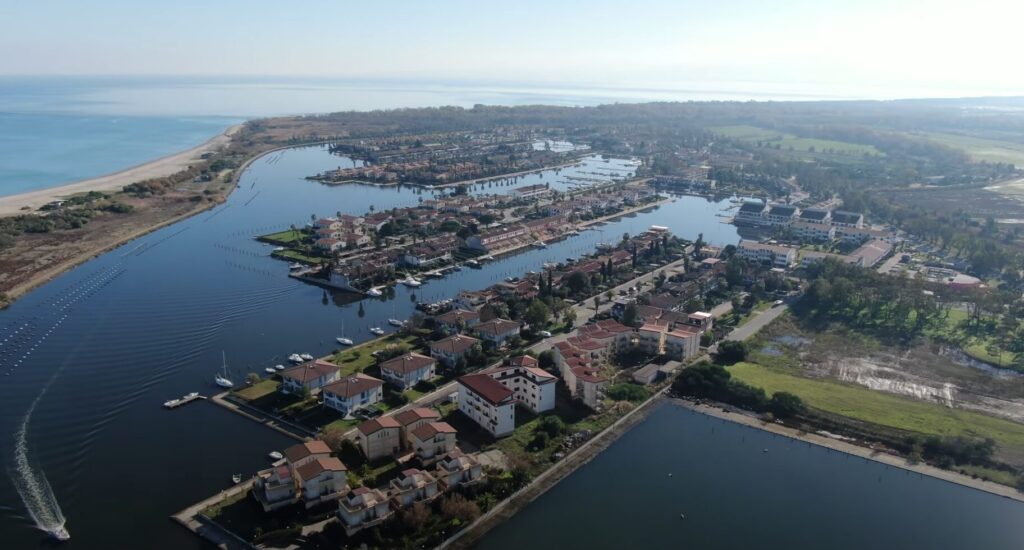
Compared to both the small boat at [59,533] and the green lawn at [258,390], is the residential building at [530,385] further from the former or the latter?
the small boat at [59,533]

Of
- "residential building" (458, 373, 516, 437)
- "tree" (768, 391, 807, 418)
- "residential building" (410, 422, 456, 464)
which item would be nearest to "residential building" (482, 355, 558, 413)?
"residential building" (458, 373, 516, 437)

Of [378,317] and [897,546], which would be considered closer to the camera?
[897,546]

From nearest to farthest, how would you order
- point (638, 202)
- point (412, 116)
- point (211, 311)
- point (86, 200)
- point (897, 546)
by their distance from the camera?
point (897, 546), point (211, 311), point (86, 200), point (638, 202), point (412, 116)

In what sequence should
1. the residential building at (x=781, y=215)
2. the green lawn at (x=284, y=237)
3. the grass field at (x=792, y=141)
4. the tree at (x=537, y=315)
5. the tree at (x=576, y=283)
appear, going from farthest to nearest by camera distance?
the grass field at (x=792, y=141) → the residential building at (x=781, y=215) → the green lawn at (x=284, y=237) → the tree at (x=576, y=283) → the tree at (x=537, y=315)

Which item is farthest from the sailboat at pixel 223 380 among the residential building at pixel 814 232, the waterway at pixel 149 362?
the residential building at pixel 814 232

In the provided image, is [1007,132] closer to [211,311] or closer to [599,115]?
[599,115]

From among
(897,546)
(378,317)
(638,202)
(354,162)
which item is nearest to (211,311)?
(378,317)

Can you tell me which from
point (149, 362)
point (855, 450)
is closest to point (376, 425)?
point (149, 362)
